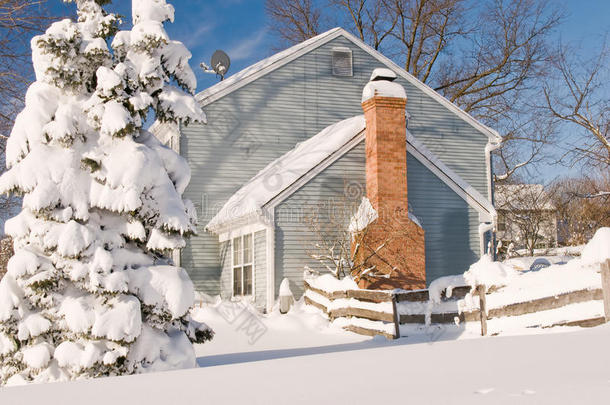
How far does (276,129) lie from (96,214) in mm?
12470

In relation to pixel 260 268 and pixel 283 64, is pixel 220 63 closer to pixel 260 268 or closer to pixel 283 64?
pixel 283 64

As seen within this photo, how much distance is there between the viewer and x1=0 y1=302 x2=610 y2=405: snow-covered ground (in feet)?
12.9

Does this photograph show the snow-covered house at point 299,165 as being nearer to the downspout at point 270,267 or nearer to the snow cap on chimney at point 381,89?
the downspout at point 270,267

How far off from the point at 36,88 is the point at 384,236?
9.31 meters

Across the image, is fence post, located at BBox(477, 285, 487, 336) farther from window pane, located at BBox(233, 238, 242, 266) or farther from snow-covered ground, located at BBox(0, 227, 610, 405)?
window pane, located at BBox(233, 238, 242, 266)

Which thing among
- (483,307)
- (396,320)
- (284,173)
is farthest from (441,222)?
(483,307)

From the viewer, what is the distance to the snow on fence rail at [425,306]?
885 cm

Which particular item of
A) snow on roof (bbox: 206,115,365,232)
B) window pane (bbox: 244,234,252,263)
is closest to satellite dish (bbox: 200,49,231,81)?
snow on roof (bbox: 206,115,365,232)

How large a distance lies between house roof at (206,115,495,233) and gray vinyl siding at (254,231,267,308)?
67 centimetres

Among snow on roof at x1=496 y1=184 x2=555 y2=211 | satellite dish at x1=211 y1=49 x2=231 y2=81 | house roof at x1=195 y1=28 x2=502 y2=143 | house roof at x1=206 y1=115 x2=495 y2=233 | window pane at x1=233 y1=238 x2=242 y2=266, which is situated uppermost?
satellite dish at x1=211 y1=49 x2=231 y2=81

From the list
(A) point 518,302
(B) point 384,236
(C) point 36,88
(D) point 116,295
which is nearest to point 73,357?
(D) point 116,295

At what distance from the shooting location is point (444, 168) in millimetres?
17953

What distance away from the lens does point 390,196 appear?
1614 centimetres

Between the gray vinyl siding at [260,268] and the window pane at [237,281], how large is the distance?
106 centimetres
